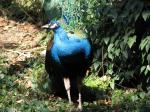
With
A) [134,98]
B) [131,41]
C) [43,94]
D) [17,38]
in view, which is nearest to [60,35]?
[131,41]

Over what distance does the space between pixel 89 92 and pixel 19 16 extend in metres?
3.18

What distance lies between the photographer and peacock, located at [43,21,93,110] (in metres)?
6.04

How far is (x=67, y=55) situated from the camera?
19.9 ft

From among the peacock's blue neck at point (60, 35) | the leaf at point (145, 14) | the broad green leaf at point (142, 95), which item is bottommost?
the broad green leaf at point (142, 95)

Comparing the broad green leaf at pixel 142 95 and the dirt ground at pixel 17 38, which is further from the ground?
the dirt ground at pixel 17 38

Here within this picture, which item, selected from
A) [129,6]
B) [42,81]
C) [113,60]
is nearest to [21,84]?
[42,81]

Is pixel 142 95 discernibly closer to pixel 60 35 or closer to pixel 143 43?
pixel 143 43

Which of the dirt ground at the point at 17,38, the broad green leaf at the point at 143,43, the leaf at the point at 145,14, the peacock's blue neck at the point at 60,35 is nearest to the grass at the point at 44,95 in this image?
the dirt ground at the point at 17,38

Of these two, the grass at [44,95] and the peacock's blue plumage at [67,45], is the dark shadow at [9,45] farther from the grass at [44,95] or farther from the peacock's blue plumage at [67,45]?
the peacock's blue plumage at [67,45]

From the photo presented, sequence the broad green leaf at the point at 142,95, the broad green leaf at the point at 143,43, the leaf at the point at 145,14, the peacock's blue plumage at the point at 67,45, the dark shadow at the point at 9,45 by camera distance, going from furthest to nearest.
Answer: the dark shadow at the point at 9,45 < the broad green leaf at the point at 142,95 < the broad green leaf at the point at 143,43 < the leaf at the point at 145,14 < the peacock's blue plumage at the point at 67,45

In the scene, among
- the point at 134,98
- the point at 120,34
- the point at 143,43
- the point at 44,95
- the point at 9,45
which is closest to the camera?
the point at 143,43

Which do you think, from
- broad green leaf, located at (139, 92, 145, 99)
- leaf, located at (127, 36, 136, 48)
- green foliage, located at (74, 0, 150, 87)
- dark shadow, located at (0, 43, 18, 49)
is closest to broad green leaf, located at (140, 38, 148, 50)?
green foliage, located at (74, 0, 150, 87)

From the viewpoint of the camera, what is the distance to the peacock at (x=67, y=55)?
19.8 ft

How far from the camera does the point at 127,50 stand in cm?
672
